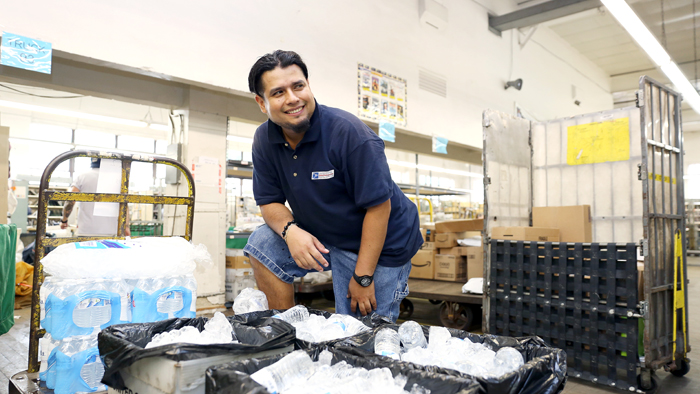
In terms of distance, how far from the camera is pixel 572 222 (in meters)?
3.65

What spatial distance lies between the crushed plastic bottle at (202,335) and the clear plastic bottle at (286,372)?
0.29 m

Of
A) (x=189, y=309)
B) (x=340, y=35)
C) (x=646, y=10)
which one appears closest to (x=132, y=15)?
(x=340, y=35)

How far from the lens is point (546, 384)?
938mm

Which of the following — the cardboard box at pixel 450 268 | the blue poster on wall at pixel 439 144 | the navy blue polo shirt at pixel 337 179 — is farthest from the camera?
the blue poster on wall at pixel 439 144

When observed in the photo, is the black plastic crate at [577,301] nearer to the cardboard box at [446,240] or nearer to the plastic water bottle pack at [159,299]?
the cardboard box at [446,240]

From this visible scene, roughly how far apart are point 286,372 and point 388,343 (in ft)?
1.00

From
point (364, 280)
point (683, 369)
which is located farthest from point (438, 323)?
point (364, 280)

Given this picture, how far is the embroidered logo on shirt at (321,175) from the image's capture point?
1710 mm

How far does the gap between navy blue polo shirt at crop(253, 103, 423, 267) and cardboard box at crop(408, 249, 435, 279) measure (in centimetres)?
291

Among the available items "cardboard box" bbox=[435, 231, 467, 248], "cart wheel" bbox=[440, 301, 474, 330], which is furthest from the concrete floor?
"cardboard box" bbox=[435, 231, 467, 248]

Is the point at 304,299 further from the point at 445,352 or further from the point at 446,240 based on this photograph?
the point at 445,352

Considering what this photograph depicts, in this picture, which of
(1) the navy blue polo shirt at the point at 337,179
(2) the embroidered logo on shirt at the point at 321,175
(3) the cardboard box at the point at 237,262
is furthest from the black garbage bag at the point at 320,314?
(3) the cardboard box at the point at 237,262

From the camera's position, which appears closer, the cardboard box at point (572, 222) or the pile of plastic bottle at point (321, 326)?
the pile of plastic bottle at point (321, 326)

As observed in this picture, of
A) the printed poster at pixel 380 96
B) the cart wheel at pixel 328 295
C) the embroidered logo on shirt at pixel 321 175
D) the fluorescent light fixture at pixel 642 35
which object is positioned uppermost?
the fluorescent light fixture at pixel 642 35
